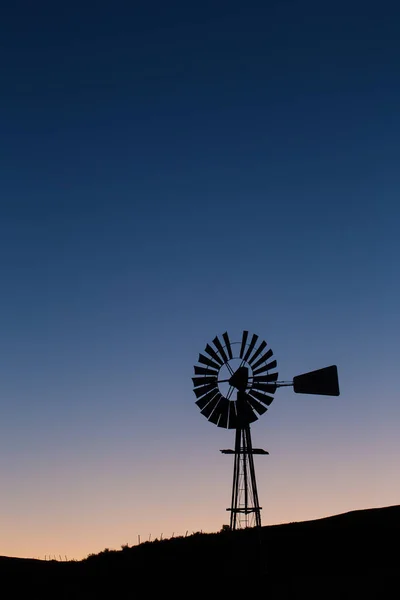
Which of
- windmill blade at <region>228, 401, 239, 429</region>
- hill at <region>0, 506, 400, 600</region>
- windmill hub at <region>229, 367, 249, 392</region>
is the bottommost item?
hill at <region>0, 506, 400, 600</region>

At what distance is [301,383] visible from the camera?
2647 centimetres

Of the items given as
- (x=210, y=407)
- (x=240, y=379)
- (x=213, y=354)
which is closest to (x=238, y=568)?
(x=210, y=407)

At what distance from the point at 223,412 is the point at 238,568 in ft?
17.9

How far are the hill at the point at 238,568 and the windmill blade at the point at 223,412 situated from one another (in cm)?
397

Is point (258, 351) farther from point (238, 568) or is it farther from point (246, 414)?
point (238, 568)

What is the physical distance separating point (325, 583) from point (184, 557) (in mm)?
6232

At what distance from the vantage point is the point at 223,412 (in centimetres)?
2670

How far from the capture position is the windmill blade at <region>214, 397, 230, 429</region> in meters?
26.6

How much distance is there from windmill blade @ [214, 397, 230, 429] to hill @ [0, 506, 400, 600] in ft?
13.0

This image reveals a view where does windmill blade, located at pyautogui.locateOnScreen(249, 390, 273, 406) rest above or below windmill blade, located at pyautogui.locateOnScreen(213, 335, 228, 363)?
below

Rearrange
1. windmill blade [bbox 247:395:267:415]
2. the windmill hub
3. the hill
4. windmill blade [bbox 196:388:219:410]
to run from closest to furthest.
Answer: the hill < windmill blade [bbox 247:395:267:415] < the windmill hub < windmill blade [bbox 196:388:219:410]

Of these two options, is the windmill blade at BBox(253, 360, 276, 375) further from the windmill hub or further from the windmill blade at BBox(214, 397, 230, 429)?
the windmill blade at BBox(214, 397, 230, 429)

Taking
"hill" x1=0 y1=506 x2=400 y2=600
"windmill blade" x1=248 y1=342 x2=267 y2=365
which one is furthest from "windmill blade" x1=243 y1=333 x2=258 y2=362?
"hill" x1=0 y1=506 x2=400 y2=600

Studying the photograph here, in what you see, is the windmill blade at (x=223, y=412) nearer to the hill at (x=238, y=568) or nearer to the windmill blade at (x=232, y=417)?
the windmill blade at (x=232, y=417)
